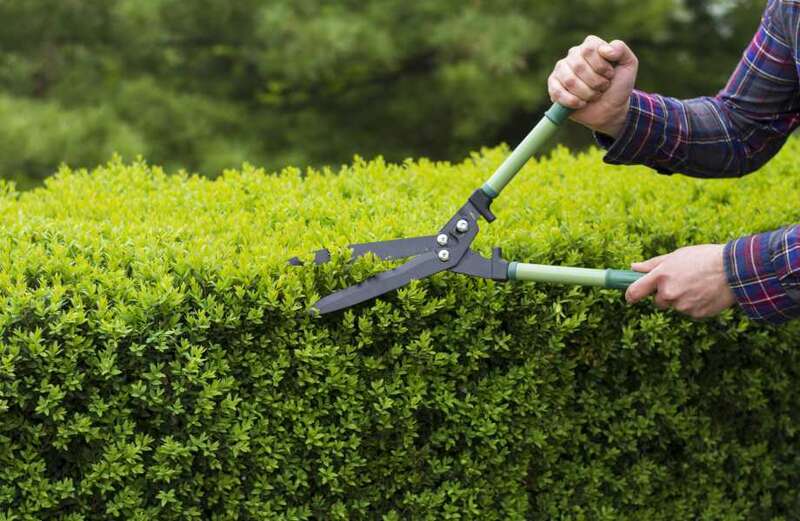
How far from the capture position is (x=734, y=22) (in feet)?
30.8

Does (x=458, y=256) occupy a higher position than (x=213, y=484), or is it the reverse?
(x=458, y=256)

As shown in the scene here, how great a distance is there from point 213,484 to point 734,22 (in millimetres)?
8132

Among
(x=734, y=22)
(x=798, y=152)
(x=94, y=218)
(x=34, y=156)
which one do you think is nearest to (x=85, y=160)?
(x=34, y=156)


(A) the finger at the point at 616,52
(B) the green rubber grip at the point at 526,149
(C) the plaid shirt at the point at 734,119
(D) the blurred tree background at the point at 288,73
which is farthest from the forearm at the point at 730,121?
(D) the blurred tree background at the point at 288,73

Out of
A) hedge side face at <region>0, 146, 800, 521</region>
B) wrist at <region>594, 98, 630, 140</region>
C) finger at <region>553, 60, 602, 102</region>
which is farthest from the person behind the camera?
wrist at <region>594, 98, 630, 140</region>

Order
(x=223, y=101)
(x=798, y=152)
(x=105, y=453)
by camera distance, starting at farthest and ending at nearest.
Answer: (x=223, y=101), (x=798, y=152), (x=105, y=453)

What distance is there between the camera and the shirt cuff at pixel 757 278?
2.36m

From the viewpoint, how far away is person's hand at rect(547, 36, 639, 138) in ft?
Answer: 8.27

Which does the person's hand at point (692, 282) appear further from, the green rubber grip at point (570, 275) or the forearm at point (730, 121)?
the forearm at point (730, 121)

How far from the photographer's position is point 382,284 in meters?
2.45

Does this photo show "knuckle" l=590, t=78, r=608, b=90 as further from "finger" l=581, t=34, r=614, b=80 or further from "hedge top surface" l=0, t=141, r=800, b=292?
"hedge top surface" l=0, t=141, r=800, b=292

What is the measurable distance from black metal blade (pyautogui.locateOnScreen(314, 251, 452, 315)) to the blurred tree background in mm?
4420

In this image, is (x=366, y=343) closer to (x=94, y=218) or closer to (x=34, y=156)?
(x=94, y=218)

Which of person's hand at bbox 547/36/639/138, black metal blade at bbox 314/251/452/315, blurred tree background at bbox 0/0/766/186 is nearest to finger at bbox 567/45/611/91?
person's hand at bbox 547/36/639/138
